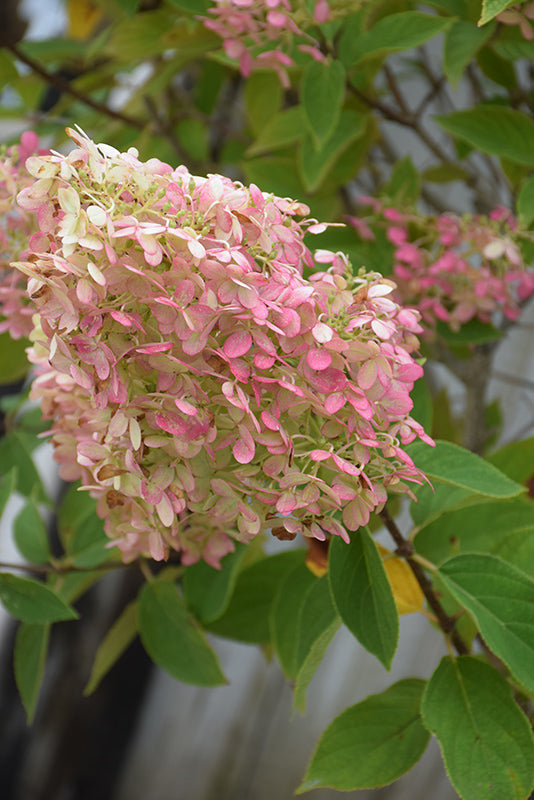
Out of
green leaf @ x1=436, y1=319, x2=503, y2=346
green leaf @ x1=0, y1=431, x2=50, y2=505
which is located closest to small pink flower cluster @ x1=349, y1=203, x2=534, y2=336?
green leaf @ x1=436, y1=319, x2=503, y2=346

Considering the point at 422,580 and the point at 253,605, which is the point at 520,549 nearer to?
the point at 422,580

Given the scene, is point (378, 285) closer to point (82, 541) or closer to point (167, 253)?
point (167, 253)

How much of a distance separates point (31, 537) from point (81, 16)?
2.73 feet

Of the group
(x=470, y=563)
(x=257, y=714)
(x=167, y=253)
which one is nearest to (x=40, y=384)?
(x=167, y=253)

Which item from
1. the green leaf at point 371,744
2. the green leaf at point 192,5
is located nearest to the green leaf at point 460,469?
the green leaf at point 371,744

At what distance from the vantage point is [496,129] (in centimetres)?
57

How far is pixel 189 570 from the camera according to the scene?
565mm

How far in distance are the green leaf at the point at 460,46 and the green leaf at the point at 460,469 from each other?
0.89 ft

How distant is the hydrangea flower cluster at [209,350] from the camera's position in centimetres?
29

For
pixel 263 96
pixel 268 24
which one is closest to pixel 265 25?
pixel 268 24

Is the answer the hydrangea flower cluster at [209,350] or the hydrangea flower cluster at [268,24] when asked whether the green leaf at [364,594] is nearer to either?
the hydrangea flower cluster at [209,350]

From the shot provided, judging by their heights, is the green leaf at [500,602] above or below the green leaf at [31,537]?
above

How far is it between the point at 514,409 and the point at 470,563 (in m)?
0.61

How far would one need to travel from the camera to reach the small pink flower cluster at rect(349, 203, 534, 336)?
1.84 ft
